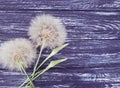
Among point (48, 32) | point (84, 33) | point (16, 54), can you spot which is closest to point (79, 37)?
point (84, 33)

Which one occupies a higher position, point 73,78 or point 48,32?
point 48,32

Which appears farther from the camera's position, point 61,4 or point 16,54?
point 61,4

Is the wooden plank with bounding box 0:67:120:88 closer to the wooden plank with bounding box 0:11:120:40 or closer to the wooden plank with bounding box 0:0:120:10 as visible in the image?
the wooden plank with bounding box 0:11:120:40

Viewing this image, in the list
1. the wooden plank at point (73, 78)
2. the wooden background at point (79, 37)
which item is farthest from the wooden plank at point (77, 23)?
the wooden plank at point (73, 78)

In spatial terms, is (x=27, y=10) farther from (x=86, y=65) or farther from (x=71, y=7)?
(x=86, y=65)

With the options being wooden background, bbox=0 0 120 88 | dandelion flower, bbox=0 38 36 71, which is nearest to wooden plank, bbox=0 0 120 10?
wooden background, bbox=0 0 120 88

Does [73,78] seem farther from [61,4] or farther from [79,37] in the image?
[61,4]
